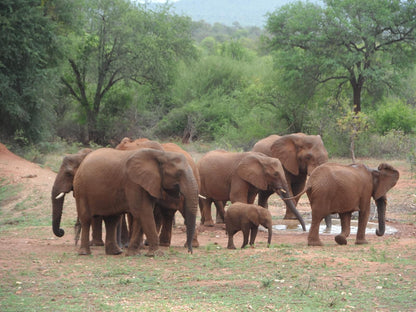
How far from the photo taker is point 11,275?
940cm

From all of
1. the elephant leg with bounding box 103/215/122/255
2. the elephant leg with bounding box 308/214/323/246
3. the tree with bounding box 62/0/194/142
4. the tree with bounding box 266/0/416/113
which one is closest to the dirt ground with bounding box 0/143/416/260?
the elephant leg with bounding box 103/215/122/255

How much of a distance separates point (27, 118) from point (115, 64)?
11.1 meters

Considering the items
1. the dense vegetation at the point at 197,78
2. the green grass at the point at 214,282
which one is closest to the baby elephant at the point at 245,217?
the green grass at the point at 214,282

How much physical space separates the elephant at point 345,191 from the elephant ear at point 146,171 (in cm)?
328

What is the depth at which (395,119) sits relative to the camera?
106 feet

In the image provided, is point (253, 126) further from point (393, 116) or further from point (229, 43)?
point (229, 43)

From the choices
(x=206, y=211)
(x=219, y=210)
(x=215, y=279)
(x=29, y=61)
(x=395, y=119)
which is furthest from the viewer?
(x=395, y=119)

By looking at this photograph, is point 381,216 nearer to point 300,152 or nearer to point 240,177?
point 240,177

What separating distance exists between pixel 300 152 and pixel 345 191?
471 centimetres

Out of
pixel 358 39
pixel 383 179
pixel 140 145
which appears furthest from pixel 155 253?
pixel 358 39

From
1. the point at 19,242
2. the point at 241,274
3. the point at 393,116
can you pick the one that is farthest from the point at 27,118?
the point at 241,274

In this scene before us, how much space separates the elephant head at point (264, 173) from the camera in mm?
14094

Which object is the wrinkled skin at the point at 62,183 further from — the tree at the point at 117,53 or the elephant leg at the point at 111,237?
the tree at the point at 117,53

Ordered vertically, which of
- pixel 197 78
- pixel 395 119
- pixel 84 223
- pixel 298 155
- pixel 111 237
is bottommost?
pixel 111 237
